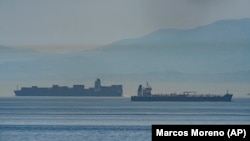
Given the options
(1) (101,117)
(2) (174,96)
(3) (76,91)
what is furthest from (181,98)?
(3) (76,91)

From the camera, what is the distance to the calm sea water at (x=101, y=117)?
20.5 meters

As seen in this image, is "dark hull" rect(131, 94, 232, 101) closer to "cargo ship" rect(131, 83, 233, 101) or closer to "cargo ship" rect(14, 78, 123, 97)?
"cargo ship" rect(131, 83, 233, 101)

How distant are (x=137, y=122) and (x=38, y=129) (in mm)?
4266

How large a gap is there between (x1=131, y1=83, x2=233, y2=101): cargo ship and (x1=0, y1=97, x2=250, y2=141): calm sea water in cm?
48

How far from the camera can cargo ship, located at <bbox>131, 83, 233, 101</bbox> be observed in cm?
2833

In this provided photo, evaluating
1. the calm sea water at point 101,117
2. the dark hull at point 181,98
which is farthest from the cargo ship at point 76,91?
the dark hull at point 181,98

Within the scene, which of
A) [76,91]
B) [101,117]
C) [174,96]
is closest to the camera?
[76,91]

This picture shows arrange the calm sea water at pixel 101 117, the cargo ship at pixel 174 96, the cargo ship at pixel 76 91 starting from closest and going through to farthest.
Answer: the calm sea water at pixel 101 117
the cargo ship at pixel 76 91
the cargo ship at pixel 174 96

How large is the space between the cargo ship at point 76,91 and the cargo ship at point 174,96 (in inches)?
35.6

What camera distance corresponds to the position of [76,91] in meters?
28.0

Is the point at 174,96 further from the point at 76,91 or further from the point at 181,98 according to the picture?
the point at 76,91

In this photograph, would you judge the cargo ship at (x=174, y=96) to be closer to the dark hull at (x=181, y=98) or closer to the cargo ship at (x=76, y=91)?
the dark hull at (x=181, y=98)

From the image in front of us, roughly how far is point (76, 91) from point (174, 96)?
315cm

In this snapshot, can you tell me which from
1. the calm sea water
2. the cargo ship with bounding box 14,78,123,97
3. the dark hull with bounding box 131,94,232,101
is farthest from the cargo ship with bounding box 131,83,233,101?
the cargo ship with bounding box 14,78,123,97
